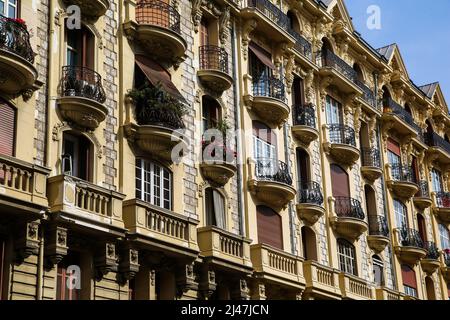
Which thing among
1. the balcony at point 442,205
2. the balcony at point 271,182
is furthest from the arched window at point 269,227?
the balcony at point 442,205

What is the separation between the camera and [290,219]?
29.1m

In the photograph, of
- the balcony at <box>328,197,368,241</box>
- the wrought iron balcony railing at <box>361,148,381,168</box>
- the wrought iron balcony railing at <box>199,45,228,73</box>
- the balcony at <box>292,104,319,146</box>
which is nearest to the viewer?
the wrought iron balcony railing at <box>199,45,228,73</box>

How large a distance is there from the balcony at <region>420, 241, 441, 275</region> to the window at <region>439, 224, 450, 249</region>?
2.80 meters

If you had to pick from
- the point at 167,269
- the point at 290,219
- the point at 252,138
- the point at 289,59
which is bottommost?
the point at 167,269

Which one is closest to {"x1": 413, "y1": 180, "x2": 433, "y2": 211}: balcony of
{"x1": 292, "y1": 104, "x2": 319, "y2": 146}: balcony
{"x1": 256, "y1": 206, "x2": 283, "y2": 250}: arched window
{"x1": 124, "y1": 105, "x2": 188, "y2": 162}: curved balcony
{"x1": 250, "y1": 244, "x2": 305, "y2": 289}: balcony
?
{"x1": 292, "y1": 104, "x2": 319, "y2": 146}: balcony

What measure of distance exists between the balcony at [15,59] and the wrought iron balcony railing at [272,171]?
1018 centimetres

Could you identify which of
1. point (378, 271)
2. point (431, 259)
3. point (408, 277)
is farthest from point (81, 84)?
point (431, 259)

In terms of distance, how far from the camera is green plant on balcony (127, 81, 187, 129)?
23.5m

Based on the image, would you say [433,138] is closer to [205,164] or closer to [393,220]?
[393,220]

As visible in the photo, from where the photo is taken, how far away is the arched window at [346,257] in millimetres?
32219

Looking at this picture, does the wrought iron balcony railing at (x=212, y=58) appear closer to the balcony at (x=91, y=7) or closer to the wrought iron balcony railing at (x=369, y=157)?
the balcony at (x=91, y=7)

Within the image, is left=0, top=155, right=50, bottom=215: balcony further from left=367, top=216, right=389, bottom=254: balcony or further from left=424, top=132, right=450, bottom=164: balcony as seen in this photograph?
left=424, top=132, right=450, bottom=164: balcony

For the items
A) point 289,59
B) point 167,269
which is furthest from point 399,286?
point 167,269

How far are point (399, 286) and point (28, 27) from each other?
72.4ft
